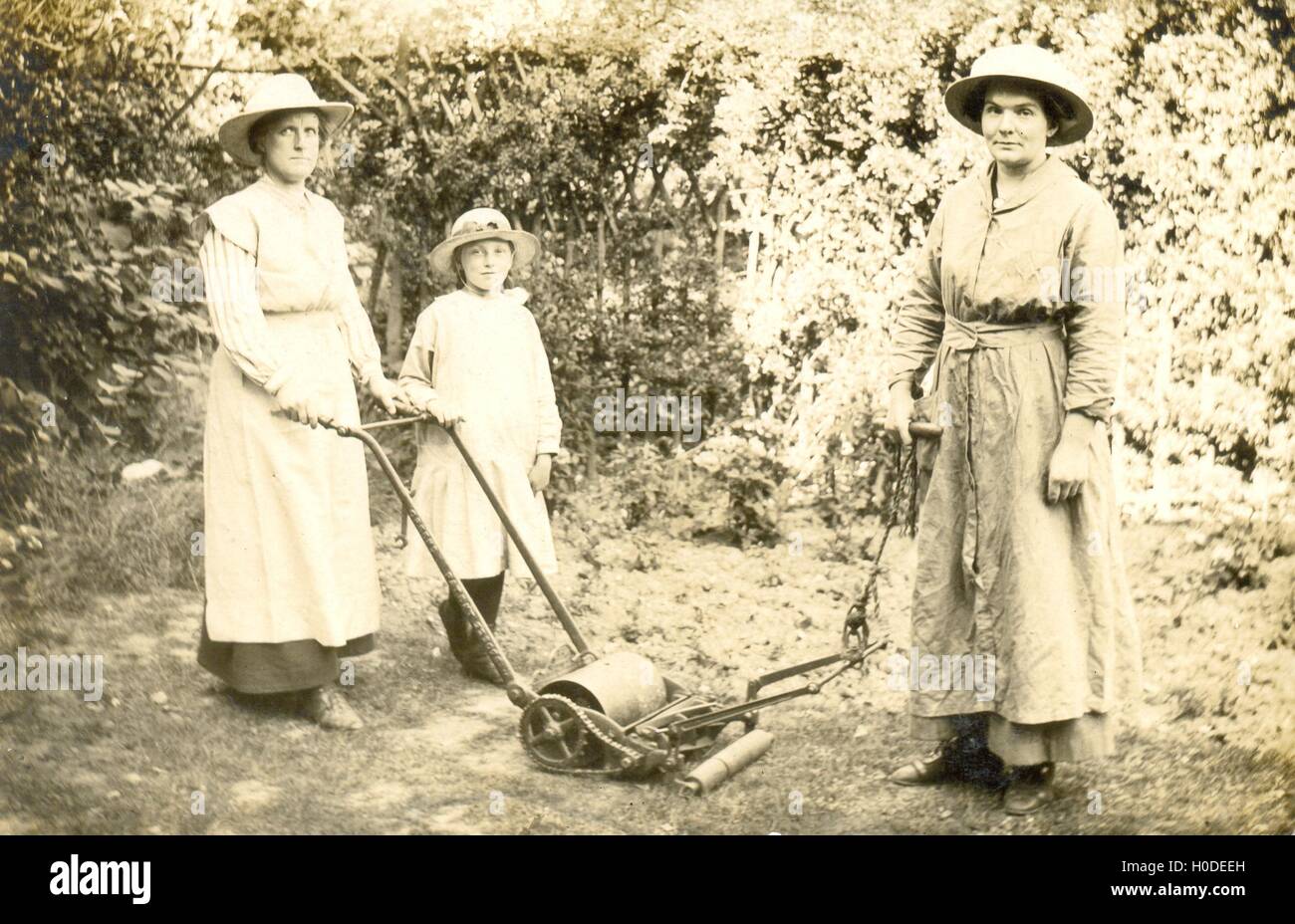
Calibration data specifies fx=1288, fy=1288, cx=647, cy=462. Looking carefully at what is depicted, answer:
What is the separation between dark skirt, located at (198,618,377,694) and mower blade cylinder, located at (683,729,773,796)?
1264mm

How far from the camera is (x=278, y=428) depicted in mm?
4145

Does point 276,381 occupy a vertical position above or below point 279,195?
below

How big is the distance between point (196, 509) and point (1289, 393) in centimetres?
378

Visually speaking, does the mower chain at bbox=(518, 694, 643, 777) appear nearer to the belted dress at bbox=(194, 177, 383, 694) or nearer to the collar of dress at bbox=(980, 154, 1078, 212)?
the belted dress at bbox=(194, 177, 383, 694)

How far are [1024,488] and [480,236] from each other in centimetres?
198

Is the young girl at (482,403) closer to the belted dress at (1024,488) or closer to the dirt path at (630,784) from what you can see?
the dirt path at (630,784)

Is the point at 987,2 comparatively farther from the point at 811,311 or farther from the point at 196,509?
the point at 196,509

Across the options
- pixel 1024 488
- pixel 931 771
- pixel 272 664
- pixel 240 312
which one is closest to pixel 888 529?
pixel 1024 488

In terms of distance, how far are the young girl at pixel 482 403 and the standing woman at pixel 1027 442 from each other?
1.38m

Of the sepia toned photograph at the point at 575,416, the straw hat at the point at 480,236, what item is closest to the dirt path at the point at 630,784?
the sepia toned photograph at the point at 575,416

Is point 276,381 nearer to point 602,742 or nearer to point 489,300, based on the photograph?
point 489,300

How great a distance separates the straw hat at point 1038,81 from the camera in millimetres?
3818

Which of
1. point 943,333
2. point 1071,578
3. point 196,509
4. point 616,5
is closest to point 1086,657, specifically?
point 1071,578

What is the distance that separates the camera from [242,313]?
4055 millimetres
